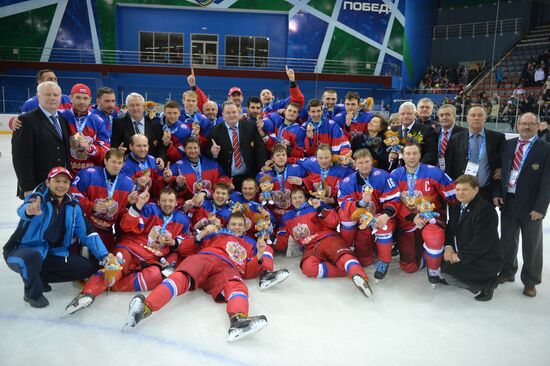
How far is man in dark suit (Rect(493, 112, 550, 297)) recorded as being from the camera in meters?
3.63

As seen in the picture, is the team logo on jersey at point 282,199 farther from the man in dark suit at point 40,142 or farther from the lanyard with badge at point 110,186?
the man in dark suit at point 40,142

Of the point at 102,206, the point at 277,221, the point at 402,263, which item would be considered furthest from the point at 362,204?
the point at 102,206

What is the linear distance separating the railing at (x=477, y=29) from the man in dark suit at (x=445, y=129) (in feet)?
64.7

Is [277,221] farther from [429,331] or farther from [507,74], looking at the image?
[507,74]

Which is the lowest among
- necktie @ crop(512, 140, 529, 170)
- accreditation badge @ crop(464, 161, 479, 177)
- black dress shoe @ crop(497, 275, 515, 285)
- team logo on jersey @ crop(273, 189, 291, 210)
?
black dress shoe @ crop(497, 275, 515, 285)

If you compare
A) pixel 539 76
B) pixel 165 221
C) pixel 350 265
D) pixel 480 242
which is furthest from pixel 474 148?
pixel 539 76

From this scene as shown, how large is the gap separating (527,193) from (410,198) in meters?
1.00

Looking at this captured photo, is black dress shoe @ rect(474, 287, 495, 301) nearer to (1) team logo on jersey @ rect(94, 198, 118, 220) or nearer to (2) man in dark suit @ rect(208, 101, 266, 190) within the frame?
(2) man in dark suit @ rect(208, 101, 266, 190)

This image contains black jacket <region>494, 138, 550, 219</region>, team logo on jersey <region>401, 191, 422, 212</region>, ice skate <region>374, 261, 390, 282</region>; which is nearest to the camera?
black jacket <region>494, 138, 550, 219</region>

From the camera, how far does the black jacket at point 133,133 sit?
468 centimetres

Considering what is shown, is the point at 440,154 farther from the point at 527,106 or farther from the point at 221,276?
the point at 527,106

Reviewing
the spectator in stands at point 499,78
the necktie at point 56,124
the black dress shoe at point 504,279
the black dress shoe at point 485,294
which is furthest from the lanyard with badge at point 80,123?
the spectator in stands at point 499,78

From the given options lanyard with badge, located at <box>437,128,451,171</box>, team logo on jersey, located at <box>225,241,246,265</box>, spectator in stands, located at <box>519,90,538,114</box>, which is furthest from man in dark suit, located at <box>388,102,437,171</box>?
spectator in stands, located at <box>519,90,538,114</box>

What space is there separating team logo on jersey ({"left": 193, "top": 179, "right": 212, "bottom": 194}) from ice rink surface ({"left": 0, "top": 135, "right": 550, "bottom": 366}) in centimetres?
141
